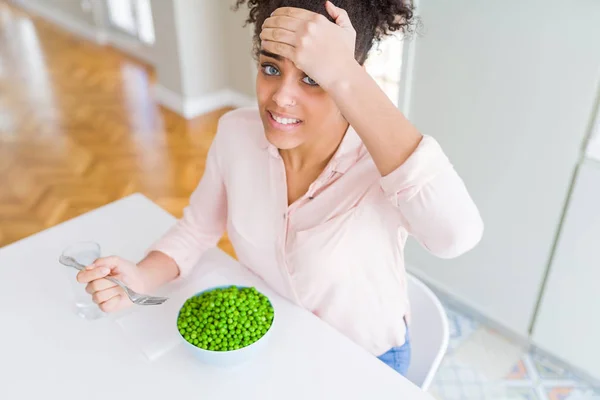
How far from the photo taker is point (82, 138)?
3346mm

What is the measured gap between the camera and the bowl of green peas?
0.92 meters

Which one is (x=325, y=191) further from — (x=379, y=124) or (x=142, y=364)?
(x=142, y=364)

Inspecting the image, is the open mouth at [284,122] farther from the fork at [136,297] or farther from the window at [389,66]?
the window at [389,66]

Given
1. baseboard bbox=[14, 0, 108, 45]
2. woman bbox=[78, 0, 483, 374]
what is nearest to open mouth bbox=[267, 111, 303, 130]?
woman bbox=[78, 0, 483, 374]

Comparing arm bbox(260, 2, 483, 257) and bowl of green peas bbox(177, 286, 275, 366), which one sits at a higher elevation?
arm bbox(260, 2, 483, 257)

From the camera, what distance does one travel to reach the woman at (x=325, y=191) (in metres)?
0.80

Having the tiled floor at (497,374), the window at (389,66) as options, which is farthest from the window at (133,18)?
the tiled floor at (497,374)

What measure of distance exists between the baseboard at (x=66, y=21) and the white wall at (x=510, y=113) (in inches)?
146

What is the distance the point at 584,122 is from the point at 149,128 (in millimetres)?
2603

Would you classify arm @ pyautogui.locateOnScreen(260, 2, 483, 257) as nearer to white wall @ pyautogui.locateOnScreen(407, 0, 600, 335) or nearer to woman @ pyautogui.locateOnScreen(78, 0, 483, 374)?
woman @ pyautogui.locateOnScreen(78, 0, 483, 374)

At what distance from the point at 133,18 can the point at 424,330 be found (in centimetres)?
385

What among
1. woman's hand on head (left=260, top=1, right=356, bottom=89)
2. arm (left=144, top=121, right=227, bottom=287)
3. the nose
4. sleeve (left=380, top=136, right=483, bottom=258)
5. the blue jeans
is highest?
woman's hand on head (left=260, top=1, right=356, bottom=89)

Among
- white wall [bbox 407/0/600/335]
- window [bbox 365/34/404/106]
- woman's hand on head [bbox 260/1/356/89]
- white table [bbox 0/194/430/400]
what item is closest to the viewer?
woman's hand on head [bbox 260/1/356/89]

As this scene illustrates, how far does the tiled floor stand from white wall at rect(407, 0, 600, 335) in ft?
0.33
